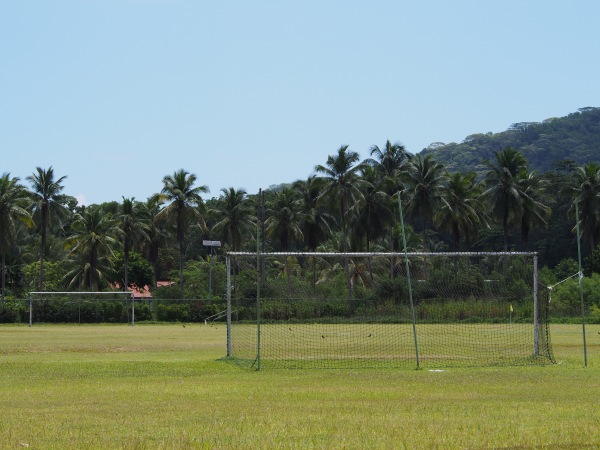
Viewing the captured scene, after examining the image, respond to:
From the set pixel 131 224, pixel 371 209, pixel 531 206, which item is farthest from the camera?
pixel 131 224

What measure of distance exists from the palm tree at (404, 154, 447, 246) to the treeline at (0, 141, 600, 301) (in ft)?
0.32

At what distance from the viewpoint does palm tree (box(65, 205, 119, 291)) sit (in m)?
87.2

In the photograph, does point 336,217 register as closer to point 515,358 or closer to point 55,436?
point 515,358

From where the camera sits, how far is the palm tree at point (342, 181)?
8569 cm

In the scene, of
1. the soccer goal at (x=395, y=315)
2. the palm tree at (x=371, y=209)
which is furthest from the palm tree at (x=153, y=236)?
the soccer goal at (x=395, y=315)

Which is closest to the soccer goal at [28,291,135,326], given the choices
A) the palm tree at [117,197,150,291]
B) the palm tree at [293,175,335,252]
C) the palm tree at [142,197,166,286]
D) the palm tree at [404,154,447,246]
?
the palm tree at [117,197,150,291]

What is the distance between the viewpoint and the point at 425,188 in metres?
86.2

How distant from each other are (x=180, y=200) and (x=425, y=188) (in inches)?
993

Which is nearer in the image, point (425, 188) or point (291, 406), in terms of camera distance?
point (291, 406)

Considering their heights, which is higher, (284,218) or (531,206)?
(531,206)

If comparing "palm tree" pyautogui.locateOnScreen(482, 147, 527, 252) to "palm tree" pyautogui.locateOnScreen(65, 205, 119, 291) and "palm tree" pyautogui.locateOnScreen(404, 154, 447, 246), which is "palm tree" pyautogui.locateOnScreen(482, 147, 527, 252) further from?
"palm tree" pyautogui.locateOnScreen(65, 205, 119, 291)

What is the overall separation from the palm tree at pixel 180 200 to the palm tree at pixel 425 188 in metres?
21.6

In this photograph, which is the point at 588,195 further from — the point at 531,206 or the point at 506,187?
the point at 506,187

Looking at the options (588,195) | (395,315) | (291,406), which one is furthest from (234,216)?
(291,406)
